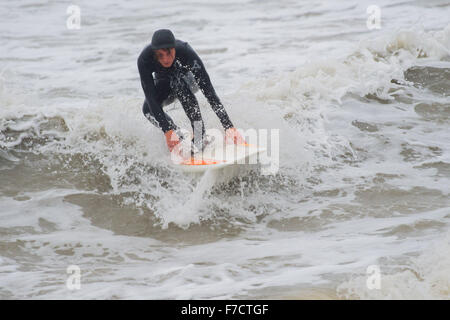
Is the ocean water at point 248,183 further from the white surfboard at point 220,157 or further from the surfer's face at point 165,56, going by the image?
the surfer's face at point 165,56

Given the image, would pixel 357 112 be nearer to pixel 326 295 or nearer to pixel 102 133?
pixel 102 133

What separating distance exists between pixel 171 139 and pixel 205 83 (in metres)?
0.65

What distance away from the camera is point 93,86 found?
10148 millimetres

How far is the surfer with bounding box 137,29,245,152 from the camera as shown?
542 centimetres

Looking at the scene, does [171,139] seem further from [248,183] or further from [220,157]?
[248,183]

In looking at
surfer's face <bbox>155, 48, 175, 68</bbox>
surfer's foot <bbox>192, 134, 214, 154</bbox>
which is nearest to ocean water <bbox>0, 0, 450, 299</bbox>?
surfer's foot <bbox>192, 134, 214, 154</bbox>

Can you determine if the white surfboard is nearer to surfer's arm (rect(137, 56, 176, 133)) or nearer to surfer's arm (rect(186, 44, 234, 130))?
surfer's arm (rect(186, 44, 234, 130))

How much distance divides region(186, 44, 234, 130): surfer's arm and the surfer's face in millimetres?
210

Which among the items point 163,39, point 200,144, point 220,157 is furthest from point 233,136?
point 163,39

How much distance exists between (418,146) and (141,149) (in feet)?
10.7

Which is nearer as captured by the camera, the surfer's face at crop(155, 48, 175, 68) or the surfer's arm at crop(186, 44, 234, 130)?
the surfer's face at crop(155, 48, 175, 68)

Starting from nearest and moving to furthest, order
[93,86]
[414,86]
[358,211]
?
[358,211]
[414,86]
[93,86]

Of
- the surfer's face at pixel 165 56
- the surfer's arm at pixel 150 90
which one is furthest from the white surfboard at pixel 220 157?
the surfer's face at pixel 165 56
